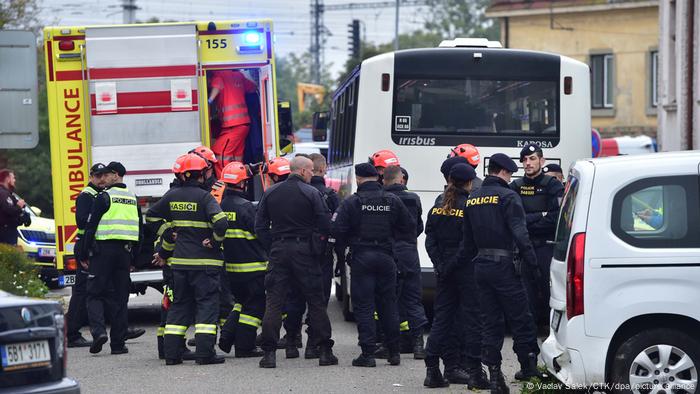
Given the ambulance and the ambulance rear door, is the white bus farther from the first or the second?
the ambulance rear door

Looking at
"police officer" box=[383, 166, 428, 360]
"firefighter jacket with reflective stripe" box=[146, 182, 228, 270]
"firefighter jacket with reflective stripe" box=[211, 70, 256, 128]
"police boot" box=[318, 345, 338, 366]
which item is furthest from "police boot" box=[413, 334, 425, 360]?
"firefighter jacket with reflective stripe" box=[211, 70, 256, 128]

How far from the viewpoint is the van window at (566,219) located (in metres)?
8.59

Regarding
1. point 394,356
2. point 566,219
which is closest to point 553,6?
point 394,356

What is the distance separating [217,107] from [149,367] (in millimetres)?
4904

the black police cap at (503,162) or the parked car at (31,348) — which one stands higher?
the black police cap at (503,162)

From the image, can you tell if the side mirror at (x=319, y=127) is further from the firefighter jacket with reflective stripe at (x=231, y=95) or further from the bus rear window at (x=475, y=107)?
the bus rear window at (x=475, y=107)

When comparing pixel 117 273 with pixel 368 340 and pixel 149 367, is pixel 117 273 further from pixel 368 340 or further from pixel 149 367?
pixel 368 340

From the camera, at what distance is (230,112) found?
15.8 m

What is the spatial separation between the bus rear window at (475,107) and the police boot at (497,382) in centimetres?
509

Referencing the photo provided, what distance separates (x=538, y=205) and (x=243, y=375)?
3.21 m

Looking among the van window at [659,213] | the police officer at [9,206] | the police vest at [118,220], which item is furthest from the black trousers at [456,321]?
the police officer at [9,206]

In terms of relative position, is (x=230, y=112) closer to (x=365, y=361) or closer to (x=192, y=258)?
(x=192, y=258)

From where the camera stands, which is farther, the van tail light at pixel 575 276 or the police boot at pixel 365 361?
the police boot at pixel 365 361

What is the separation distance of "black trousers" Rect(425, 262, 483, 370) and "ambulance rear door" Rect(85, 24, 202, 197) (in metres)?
5.40
